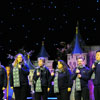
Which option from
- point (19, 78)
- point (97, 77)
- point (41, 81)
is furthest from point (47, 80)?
Result: point (97, 77)

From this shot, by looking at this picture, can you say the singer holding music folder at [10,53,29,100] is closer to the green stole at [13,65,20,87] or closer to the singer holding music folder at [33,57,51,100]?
the green stole at [13,65,20,87]

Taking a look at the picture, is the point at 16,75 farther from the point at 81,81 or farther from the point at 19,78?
the point at 81,81

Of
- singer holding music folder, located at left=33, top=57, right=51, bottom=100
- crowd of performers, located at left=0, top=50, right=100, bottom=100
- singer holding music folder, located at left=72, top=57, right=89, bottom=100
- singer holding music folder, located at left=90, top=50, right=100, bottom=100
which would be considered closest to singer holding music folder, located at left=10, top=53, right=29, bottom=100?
crowd of performers, located at left=0, top=50, right=100, bottom=100

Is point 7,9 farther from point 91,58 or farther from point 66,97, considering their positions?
point 66,97

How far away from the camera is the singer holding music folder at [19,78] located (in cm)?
630

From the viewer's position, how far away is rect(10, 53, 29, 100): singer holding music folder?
630 centimetres

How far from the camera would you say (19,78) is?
6438mm

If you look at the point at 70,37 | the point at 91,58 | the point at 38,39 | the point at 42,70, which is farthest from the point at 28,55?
the point at 42,70

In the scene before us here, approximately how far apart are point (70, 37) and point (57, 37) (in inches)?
24.4

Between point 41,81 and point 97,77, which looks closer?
point 97,77

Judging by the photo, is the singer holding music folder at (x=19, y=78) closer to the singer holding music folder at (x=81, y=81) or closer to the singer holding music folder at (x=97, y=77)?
the singer holding music folder at (x=81, y=81)

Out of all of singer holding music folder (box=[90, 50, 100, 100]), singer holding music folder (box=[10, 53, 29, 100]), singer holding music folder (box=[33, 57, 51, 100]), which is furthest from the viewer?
singer holding music folder (box=[33, 57, 51, 100])

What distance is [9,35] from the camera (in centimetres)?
1278

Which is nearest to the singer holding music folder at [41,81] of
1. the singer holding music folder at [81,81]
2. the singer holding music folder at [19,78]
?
the singer holding music folder at [19,78]
